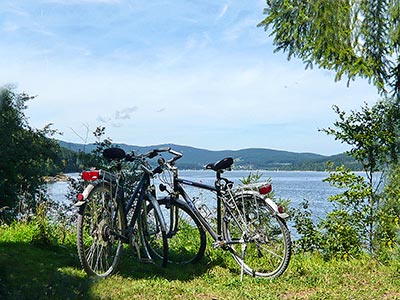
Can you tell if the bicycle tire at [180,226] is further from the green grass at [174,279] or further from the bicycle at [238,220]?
the green grass at [174,279]

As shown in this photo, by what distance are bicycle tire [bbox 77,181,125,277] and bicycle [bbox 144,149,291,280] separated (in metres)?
0.76

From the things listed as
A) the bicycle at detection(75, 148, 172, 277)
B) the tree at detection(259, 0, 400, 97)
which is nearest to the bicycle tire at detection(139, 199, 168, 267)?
the bicycle at detection(75, 148, 172, 277)

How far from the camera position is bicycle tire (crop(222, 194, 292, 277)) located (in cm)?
546

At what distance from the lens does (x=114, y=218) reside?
5.13m

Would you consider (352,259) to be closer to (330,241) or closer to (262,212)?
(330,241)

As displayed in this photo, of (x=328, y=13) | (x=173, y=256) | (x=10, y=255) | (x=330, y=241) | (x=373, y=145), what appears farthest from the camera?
(x=328, y=13)

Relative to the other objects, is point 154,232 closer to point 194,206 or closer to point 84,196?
point 194,206

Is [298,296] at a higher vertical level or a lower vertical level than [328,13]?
lower

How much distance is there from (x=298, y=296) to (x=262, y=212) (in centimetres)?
115

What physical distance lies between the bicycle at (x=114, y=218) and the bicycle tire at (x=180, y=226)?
16cm

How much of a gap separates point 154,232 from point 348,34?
5167 mm

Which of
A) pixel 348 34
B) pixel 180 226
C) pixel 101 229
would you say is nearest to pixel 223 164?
pixel 180 226

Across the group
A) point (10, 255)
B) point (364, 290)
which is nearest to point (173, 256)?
point (10, 255)

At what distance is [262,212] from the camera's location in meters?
5.55
